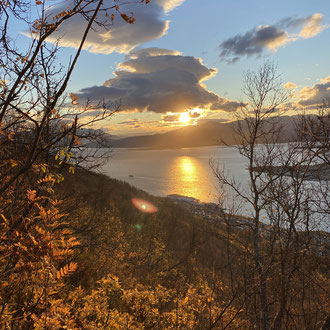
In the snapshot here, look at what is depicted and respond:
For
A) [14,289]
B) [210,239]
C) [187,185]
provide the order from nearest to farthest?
[14,289] < [210,239] < [187,185]

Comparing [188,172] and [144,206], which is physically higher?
[144,206]

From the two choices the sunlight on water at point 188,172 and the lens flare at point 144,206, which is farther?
the sunlight on water at point 188,172

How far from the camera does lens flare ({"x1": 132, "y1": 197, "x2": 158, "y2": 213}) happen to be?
29775mm

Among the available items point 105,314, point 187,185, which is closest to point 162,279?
point 105,314

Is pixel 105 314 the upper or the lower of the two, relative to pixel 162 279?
upper

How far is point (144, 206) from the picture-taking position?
103ft

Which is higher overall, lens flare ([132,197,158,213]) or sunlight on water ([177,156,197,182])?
lens flare ([132,197,158,213])

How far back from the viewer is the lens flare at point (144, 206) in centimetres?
2977

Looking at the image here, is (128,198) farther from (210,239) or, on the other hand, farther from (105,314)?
(105,314)

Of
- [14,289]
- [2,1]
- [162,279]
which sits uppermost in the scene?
[2,1]

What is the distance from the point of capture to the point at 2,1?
316cm

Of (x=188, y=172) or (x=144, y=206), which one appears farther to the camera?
(x=188, y=172)

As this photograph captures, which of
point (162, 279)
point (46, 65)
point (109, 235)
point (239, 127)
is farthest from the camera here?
point (109, 235)

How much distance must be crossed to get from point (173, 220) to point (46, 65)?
84.6ft
